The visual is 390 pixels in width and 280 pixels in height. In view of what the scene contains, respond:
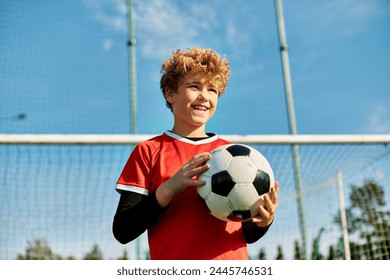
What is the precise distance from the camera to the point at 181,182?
5.01ft

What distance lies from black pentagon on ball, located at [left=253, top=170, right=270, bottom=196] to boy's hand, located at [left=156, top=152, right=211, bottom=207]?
0.18 m

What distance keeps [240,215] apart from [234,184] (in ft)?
0.33

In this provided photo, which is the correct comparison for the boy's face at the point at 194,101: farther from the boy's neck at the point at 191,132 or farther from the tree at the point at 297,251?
the tree at the point at 297,251

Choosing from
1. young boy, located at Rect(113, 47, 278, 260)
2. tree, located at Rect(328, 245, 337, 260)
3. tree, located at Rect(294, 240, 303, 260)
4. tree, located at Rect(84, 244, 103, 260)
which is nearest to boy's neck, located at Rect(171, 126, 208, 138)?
young boy, located at Rect(113, 47, 278, 260)

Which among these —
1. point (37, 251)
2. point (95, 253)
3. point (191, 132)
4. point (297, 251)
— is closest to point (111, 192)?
point (95, 253)

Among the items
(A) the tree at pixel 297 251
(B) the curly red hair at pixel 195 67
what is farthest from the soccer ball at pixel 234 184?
(A) the tree at pixel 297 251

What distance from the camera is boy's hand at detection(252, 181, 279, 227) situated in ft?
5.16

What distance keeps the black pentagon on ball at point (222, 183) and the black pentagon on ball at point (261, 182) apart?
75mm

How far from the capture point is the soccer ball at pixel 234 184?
159 centimetres
